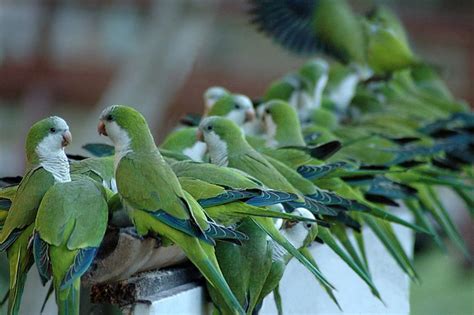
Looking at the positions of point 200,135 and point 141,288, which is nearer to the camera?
point 141,288

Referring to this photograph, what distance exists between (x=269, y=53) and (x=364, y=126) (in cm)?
577

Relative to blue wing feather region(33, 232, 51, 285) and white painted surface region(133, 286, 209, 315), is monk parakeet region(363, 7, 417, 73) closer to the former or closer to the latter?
white painted surface region(133, 286, 209, 315)

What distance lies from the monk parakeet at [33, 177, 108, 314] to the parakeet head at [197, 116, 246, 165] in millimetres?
517

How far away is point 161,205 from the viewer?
4.99ft

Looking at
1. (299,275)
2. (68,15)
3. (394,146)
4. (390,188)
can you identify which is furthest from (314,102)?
(68,15)

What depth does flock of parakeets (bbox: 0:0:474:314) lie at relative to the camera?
1.48 metres

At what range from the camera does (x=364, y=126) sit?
9.98ft

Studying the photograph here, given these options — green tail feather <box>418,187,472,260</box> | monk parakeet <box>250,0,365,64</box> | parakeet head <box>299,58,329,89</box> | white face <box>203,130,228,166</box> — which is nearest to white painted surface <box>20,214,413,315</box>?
green tail feather <box>418,187,472,260</box>

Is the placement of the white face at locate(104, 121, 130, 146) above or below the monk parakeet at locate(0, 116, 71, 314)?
above

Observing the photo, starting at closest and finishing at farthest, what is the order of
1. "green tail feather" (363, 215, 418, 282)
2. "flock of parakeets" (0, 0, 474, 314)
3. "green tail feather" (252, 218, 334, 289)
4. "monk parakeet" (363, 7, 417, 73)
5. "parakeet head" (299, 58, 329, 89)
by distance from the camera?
"flock of parakeets" (0, 0, 474, 314) → "green tail feather" (252, 218, 334, 289) → "green tail feather" (363, 215, 418, 282) → "parakeet head" (299, 58, 329, 89) → "monk parakeet" (363, 7, 417, 73)

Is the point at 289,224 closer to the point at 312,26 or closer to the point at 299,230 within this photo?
the point at 299,230

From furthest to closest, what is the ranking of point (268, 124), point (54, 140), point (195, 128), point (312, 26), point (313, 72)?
point (312, 26) < point (313, 72) < point (268, 124) < point (195, 128) < point (54, 140)

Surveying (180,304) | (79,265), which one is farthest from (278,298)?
(79,265)

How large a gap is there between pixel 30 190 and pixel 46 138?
139 millimetres
